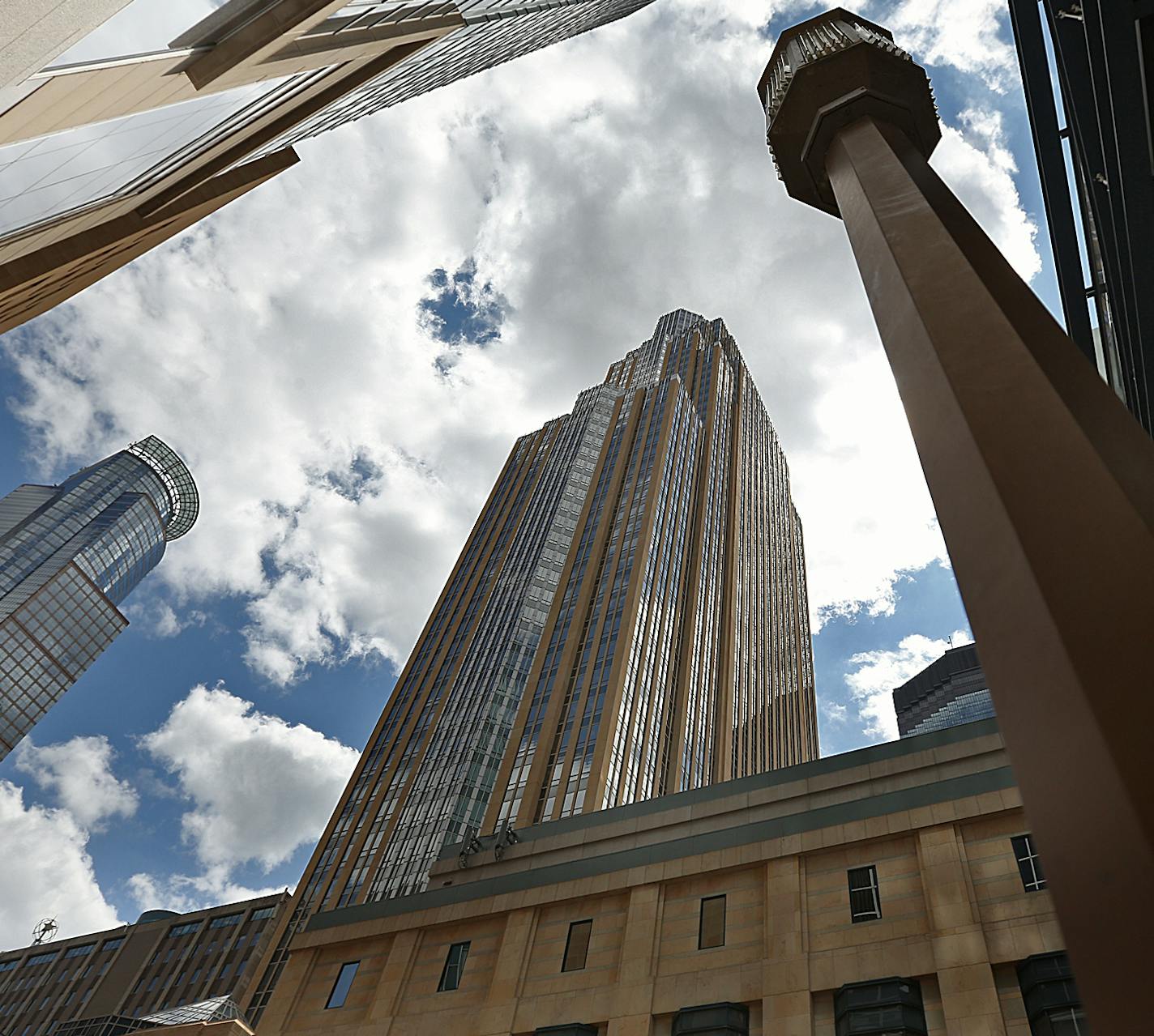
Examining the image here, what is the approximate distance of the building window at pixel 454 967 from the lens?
2270 centimetres

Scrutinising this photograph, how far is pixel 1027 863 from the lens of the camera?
17.3 meters

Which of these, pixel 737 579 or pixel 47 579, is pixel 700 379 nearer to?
pixel 737 579

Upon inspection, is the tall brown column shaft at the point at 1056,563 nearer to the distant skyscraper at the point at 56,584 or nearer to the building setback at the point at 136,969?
the building setback at the point at 136,969

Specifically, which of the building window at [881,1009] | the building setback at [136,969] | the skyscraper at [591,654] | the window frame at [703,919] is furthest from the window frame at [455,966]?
the building setback at [136,969]

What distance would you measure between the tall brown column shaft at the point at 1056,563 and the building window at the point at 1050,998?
14515 millimetres

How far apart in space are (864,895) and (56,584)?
196m

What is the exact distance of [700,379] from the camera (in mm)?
154000

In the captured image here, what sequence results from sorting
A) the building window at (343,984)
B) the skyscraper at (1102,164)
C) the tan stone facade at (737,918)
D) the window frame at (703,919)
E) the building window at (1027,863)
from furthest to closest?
the building window at (343,984) < the window frame at (703,919) < the tan stone facade at (737,918) < the building window at (1027,863) < the skyscraper at (1102,164)

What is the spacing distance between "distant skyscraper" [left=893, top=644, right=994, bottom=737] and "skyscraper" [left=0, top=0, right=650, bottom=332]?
173530 mm

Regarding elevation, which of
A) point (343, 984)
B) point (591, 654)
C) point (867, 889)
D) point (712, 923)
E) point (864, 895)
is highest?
point (591, 654)

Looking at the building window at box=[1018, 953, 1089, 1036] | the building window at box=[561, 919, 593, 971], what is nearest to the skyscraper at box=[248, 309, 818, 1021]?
the building window at box=[561, 919, 593, 971]

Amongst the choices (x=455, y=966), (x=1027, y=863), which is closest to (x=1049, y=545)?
(x=1027, y=863)

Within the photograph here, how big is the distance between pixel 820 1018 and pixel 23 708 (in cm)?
18951

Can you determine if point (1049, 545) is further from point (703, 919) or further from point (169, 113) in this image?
point (703, 919)
